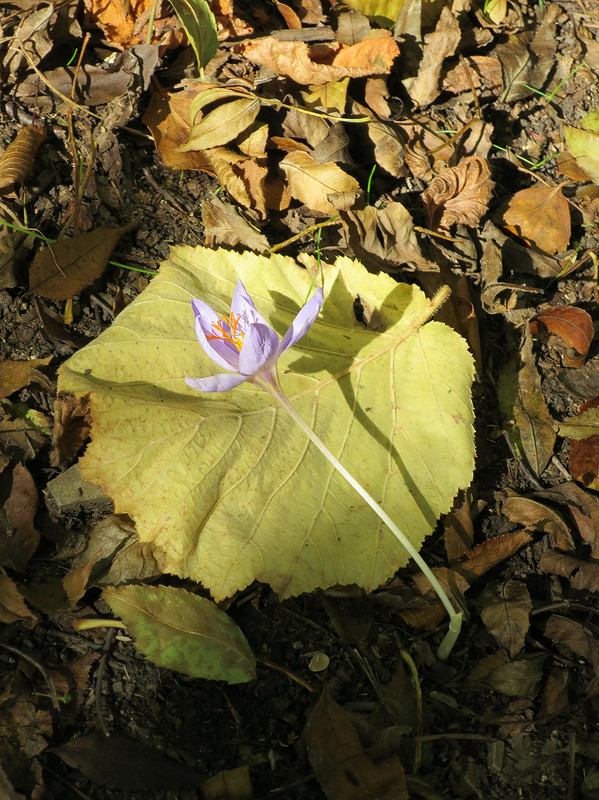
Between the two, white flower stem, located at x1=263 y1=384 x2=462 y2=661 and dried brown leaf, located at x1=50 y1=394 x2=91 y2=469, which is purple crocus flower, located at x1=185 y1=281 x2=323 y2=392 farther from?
dried brown leaf, located at x1=50 y1=394 x2=91 y2=469

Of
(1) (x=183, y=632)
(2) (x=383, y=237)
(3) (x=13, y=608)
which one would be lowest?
(1) (x=183, y=632)

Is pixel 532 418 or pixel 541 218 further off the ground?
pixel 541 218

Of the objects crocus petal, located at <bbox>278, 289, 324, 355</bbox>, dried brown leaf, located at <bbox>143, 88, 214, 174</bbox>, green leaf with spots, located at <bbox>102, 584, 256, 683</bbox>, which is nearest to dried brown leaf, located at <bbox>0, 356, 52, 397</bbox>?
green leaf with spots, located at <bbox>102, 584, 256, 683</bbox>

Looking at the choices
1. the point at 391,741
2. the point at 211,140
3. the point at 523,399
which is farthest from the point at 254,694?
the point at 211,140

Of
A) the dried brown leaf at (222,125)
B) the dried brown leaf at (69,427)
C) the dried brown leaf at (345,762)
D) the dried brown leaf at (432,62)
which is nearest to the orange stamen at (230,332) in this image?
the dried brown leaf at (69,427)

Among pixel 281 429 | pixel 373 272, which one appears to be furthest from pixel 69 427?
pixel 373 272

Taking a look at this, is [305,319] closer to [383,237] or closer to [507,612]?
[383,237]
